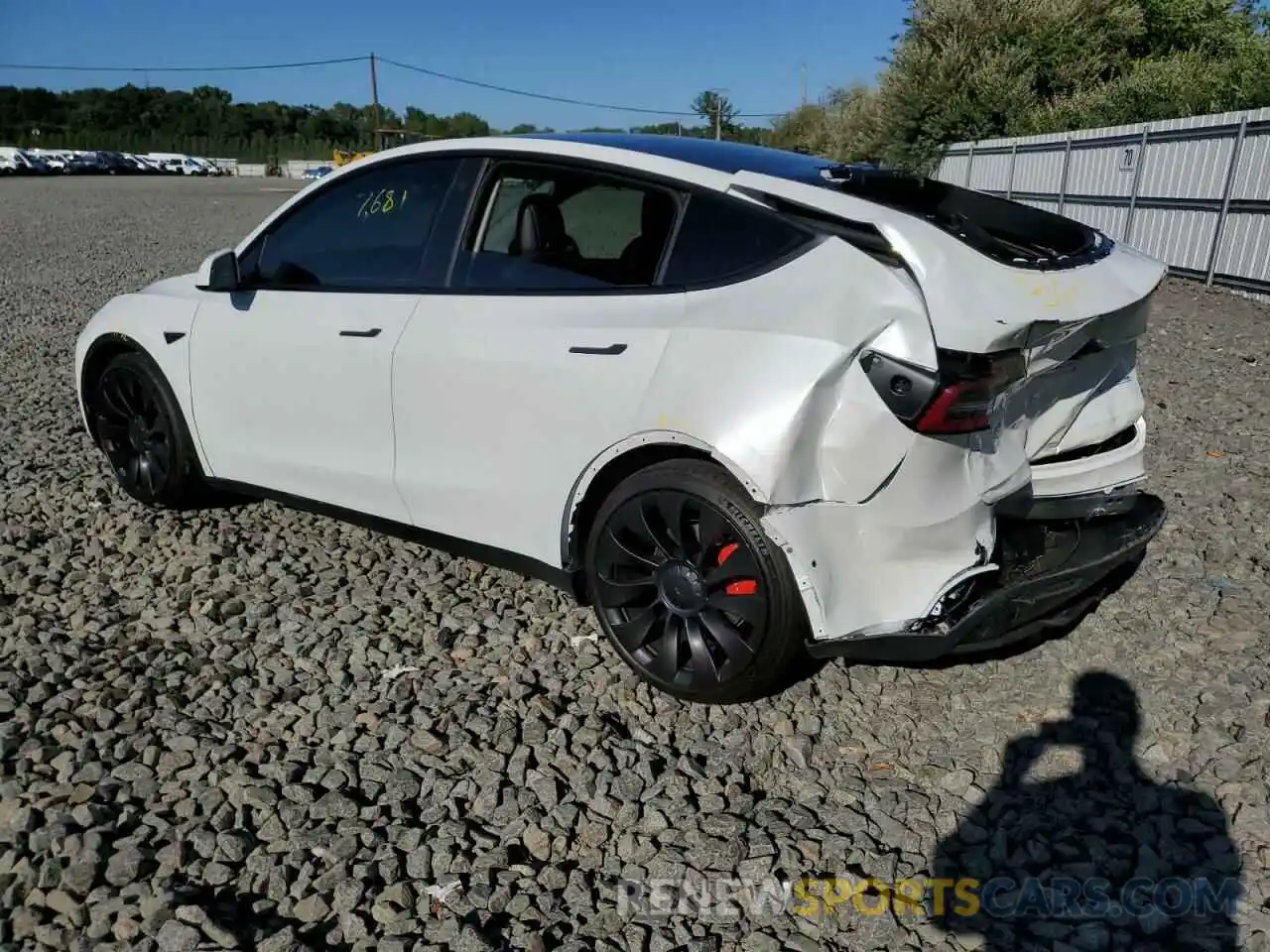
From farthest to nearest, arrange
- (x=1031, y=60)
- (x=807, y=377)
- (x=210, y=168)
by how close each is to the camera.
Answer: (x=210, y=168) → (x=1031, y=60) → (x=807, y=377)

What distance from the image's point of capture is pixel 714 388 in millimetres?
2660

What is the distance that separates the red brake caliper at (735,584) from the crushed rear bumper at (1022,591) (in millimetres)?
233

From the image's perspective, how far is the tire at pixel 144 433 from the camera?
14.1 ft

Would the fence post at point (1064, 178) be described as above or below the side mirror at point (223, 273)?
above

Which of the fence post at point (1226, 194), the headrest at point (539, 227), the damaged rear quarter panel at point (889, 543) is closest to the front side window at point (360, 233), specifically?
the headrest at point (539, 227)

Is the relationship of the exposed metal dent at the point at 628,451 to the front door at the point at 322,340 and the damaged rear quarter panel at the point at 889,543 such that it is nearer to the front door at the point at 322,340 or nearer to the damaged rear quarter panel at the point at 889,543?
the damaged rear quarter panel at the point at 889,543

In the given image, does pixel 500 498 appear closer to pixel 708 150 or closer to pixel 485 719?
pixel 485 719

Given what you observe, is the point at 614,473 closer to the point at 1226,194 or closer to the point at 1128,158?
the point at 1226,194

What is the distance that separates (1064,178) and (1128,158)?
187 cm

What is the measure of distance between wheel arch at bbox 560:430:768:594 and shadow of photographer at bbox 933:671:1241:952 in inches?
41.8

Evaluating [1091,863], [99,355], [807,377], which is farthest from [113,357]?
[1091,863]

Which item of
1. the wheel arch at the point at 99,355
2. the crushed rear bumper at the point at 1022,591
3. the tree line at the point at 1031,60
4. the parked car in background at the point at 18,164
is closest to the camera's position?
the crushed rear bumper at the point at 1022,591

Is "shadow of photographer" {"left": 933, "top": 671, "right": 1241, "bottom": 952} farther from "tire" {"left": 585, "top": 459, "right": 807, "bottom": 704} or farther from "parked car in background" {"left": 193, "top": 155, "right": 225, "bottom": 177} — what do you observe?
"parked car in background" {"left": 193, "top": 155, "right": 225, "bottom": 177}

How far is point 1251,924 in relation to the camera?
2176 millimetres
